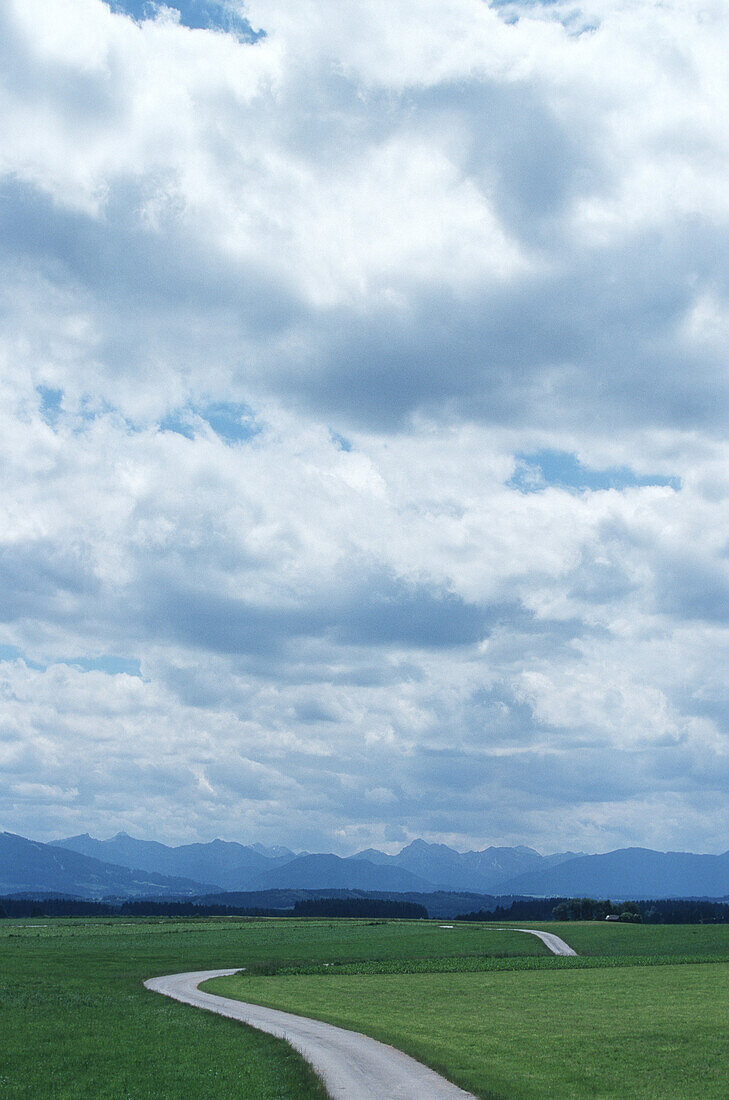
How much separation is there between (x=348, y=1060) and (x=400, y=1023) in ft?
48.9

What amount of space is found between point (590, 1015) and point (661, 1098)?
73.8ft

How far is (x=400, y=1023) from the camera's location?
46.7 metres

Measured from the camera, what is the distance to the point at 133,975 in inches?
3236

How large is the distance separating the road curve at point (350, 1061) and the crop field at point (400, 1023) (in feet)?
2.79

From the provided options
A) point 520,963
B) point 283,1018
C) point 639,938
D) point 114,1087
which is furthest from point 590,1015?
point 639,938

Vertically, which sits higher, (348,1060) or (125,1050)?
(348,1060)

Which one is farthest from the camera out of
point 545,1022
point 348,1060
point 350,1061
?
point 545,1022

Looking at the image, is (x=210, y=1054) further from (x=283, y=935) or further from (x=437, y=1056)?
(x=283, y=935)

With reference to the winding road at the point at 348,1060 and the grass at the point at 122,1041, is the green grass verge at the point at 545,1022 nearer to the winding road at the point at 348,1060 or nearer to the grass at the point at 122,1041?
the winding road at the point at 348,1060

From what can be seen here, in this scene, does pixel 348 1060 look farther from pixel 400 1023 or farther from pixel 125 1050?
pixel 400 1023

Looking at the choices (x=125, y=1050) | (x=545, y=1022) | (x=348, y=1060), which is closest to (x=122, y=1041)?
(x=125, y=1050)

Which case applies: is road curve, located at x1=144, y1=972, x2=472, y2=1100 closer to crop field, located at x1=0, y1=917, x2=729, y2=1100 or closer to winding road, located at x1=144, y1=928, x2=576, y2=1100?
winding road, located at x1=144, y1=928, x2=576, y2=1100

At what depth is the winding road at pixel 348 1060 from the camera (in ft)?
88.6

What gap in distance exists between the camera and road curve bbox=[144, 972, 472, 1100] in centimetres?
2697
